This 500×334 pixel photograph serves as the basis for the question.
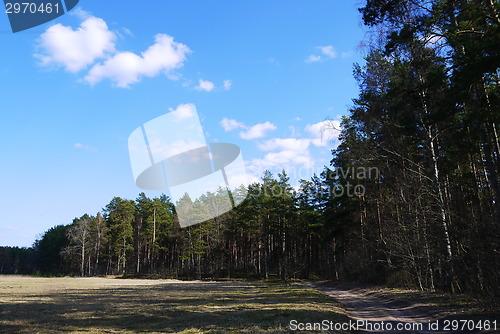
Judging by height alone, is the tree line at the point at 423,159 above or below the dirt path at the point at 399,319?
above

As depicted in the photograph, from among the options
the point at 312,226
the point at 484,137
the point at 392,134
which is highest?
the point at 392,134

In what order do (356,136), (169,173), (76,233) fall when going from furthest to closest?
(76,233) < (356,136) < (169,173)

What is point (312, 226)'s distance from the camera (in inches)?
1928

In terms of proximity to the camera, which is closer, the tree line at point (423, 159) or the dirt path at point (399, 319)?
the dirt path at point (399, 319)

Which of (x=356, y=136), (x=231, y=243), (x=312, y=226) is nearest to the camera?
(x=356, y=136)

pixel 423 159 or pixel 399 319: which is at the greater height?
pixel 423 159

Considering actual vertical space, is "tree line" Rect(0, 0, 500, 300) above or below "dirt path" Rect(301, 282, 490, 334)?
above

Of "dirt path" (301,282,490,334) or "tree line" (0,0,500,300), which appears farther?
"tree line" (0,0,500,300)

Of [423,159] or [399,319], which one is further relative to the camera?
[423,159]

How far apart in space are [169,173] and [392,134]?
13.8 m

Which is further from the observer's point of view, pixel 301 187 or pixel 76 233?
pixel 76 233

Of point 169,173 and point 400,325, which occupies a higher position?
point 169,173

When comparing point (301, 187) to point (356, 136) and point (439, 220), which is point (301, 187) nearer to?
point (356, 136)

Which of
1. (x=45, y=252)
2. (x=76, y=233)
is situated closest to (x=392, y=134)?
(x=76, y=233)
